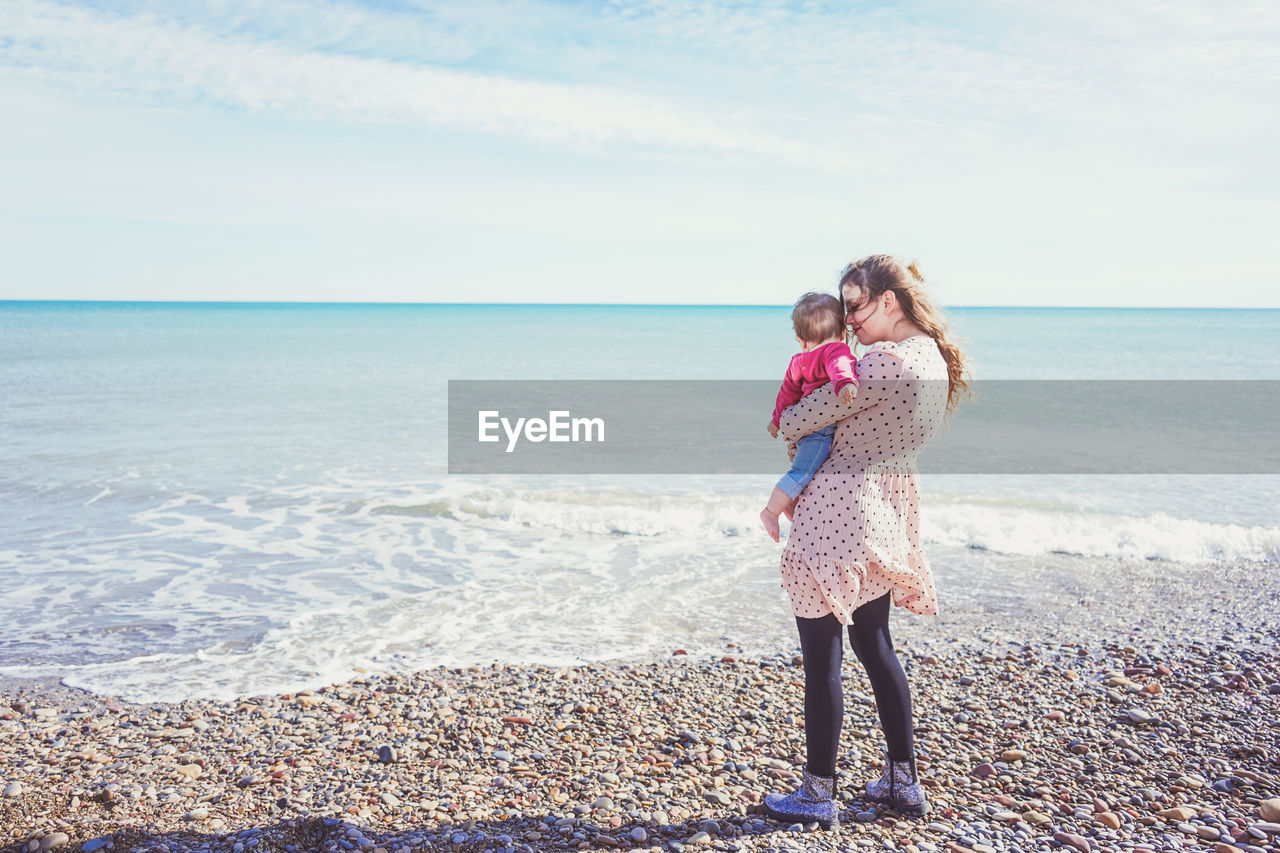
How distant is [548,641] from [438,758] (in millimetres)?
2061

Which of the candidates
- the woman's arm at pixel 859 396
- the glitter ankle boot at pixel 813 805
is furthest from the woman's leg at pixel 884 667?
the woman's arm at pixel 859 396

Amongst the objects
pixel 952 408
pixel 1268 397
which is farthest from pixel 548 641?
pixel 1268 397

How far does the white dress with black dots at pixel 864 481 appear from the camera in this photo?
3.07 metres

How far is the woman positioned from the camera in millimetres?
3096

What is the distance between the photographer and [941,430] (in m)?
17.0

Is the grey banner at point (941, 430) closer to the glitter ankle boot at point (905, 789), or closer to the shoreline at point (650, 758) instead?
the shoreline at point (650, 758)

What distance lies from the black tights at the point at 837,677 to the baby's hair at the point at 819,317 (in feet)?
3.29

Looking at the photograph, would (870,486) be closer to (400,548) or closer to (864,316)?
(864,316)

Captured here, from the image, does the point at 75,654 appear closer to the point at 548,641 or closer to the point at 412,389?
the point at 548,641

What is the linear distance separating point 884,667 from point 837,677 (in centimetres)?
18

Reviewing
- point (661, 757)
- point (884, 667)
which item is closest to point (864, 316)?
point (884, 667)

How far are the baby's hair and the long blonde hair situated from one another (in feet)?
0.21

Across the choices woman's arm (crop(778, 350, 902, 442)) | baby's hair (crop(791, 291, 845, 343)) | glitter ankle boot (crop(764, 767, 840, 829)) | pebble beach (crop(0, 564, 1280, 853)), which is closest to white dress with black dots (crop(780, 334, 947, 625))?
woman's arm (crop(778, 350, 902, 442))

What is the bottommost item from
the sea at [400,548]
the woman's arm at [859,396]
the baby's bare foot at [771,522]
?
the sea at [400,548]
